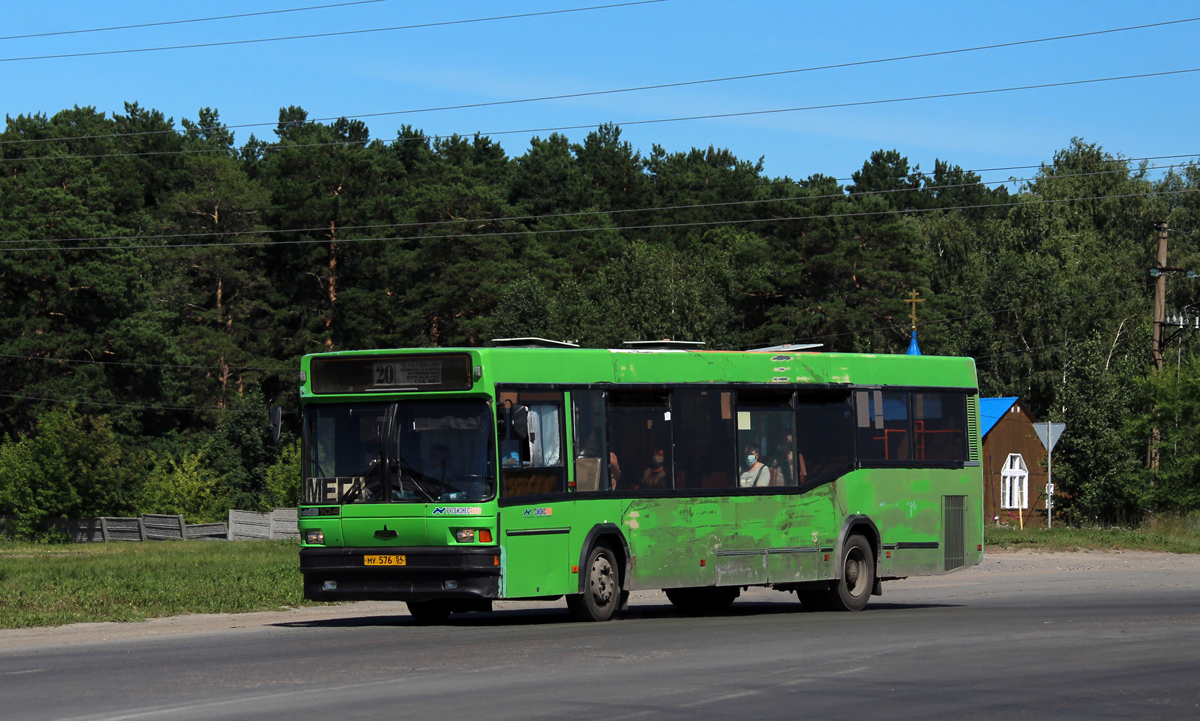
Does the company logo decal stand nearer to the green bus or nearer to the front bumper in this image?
the green bus

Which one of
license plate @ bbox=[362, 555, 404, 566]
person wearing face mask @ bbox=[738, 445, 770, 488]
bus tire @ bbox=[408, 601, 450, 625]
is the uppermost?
person wearing face mask @ bbox=[738, 445, 770, 488]

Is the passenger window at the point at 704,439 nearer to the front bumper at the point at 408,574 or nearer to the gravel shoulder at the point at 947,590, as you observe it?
the front bumper at the point at 408,574

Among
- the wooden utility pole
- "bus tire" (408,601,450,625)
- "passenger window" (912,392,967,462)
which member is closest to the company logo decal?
"bus tire" (408,601,450,625)

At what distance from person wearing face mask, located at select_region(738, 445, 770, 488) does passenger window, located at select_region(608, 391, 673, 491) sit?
123cm

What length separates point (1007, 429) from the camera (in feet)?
238

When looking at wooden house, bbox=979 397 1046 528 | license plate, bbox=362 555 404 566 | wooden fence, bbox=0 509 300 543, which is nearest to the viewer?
license plate, bbox=362 555 404 566

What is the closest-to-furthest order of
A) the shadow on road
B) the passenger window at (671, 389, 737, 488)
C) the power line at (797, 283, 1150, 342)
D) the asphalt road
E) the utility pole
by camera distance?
1. the asphalt road
2. the shadow on road
3. the passenger window at (671, 389, 737, 488)
4. the utility pole
5. the power line at (797, 283, 1150, 342)

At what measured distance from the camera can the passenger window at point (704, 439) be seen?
18750 mm

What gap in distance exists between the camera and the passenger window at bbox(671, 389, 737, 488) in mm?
18750

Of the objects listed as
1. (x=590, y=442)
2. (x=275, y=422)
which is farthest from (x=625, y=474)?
(x=275, y=422)

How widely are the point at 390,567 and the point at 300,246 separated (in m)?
76.7

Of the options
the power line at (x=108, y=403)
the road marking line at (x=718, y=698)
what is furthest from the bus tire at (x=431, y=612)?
the power line at (x=108, y=403)

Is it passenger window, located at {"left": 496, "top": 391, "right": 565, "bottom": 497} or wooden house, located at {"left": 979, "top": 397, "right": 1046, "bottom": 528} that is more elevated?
passenger window, located at {"left": 496, "top": 391, "right": 565, "bottom": 497}

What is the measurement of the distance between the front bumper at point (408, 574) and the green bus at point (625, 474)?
0.02 m
